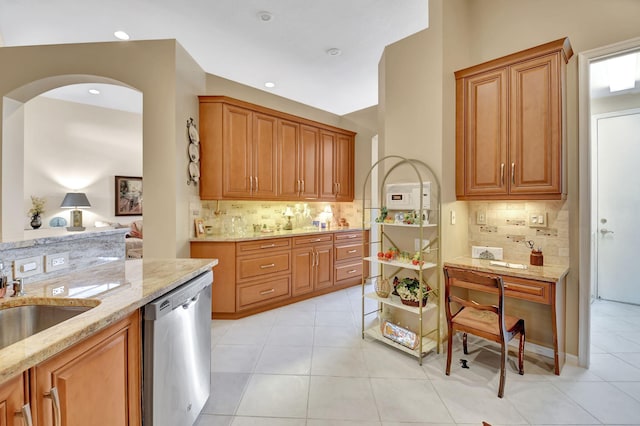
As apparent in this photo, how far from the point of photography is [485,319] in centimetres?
216

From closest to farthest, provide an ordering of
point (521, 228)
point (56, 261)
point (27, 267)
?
point (27, 267)
point (56, 261)
point (521, 228)

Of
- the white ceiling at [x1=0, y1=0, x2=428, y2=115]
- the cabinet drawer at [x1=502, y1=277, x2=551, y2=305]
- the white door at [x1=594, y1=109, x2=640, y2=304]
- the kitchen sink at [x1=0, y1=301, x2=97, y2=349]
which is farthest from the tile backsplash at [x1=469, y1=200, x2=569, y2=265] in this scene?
the kitchen sink at [x1=0, y1=301, x2=97, y2=349]

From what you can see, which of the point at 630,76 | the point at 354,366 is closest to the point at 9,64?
the point at 354,366

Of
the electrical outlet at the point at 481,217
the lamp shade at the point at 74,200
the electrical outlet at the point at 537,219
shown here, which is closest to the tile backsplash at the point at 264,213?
the electrical outlet at the point at 481,217

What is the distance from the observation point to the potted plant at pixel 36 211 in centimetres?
535

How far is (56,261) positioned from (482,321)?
277cm

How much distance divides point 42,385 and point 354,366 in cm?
200

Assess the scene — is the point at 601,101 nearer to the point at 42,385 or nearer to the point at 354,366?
the point at 354,366

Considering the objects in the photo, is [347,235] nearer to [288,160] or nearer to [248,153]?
[288,160]

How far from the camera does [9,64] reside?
2.90 metres

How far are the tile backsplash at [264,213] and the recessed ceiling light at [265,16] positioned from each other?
2.21m

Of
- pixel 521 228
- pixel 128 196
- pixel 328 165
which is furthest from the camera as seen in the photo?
pixel 128 196

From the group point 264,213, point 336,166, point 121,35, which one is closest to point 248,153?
point 264,213

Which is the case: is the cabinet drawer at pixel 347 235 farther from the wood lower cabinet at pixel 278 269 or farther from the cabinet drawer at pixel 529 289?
the cabinet drawer at pixel 529 289
